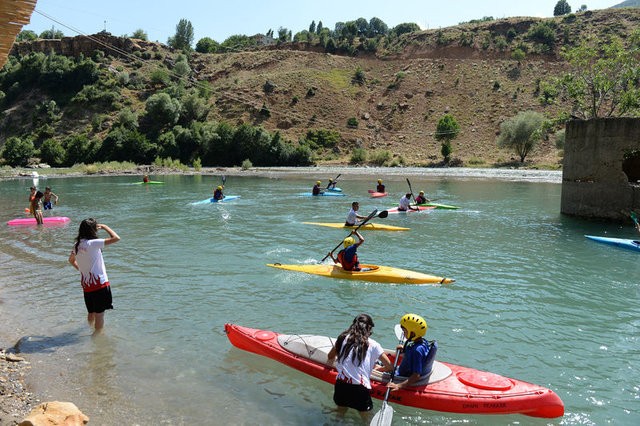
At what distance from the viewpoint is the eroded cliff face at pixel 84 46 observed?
101875mm

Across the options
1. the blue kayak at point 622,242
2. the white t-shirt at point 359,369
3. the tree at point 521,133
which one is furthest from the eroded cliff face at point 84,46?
the white t-shirt at point 359,369

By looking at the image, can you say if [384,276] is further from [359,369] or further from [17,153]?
[17,153]

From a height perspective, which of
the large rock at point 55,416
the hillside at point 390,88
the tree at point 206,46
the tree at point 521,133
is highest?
the tree at point 206,46

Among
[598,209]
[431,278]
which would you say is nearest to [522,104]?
[598,209]

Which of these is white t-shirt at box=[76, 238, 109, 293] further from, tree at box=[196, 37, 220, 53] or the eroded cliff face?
tree at box=[196, 37, 220, 53]

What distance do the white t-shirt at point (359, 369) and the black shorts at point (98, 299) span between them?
13.0 feet

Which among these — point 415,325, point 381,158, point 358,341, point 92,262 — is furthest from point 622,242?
point 381,158

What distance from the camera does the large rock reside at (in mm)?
5098

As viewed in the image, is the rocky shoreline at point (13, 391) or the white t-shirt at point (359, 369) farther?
the white t-shirt at point (359, 369)

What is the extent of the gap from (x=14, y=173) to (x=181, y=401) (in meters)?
60.2

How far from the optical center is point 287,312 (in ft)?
34.3

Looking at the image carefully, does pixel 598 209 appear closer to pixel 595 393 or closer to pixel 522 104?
pixel 595 393

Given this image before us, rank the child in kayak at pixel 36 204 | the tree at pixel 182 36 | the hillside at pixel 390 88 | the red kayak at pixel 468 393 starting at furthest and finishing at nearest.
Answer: the tree at pixel 182 36
the hillside at pixel 390 88
the child in kayak at pixel 36 204
the red kayak at pixel 468 393

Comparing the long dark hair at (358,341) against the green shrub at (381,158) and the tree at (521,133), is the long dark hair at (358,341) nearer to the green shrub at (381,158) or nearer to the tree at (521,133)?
the tree at (521,133)
